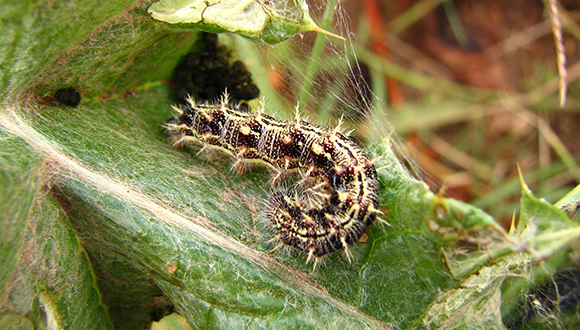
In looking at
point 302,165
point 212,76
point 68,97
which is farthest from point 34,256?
point 212,76

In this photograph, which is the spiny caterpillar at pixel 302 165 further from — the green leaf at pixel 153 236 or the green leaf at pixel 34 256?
the green leaf at pixel 34 256

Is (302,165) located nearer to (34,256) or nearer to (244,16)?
(244,16)

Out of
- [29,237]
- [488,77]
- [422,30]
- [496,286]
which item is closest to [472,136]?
[488,77]

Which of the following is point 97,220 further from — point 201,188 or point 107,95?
point 107,95

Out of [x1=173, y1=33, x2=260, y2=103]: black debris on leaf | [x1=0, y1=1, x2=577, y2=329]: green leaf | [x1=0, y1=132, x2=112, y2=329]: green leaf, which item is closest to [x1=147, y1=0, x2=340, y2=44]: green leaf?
A: [x1=0, y1=1, x2=577, y2=329]: green leaf

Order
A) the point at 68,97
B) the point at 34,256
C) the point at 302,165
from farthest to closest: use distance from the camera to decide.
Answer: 1. the point at 302,165
2. the point at 68,97
3. the point at 34,256

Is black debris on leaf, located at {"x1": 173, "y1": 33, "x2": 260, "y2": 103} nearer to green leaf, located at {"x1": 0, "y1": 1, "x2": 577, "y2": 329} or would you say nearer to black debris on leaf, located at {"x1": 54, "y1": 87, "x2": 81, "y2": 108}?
Result: green leaf, located at {"x1": 0, "y1": 1, "x2": 577, "y2": 329}
